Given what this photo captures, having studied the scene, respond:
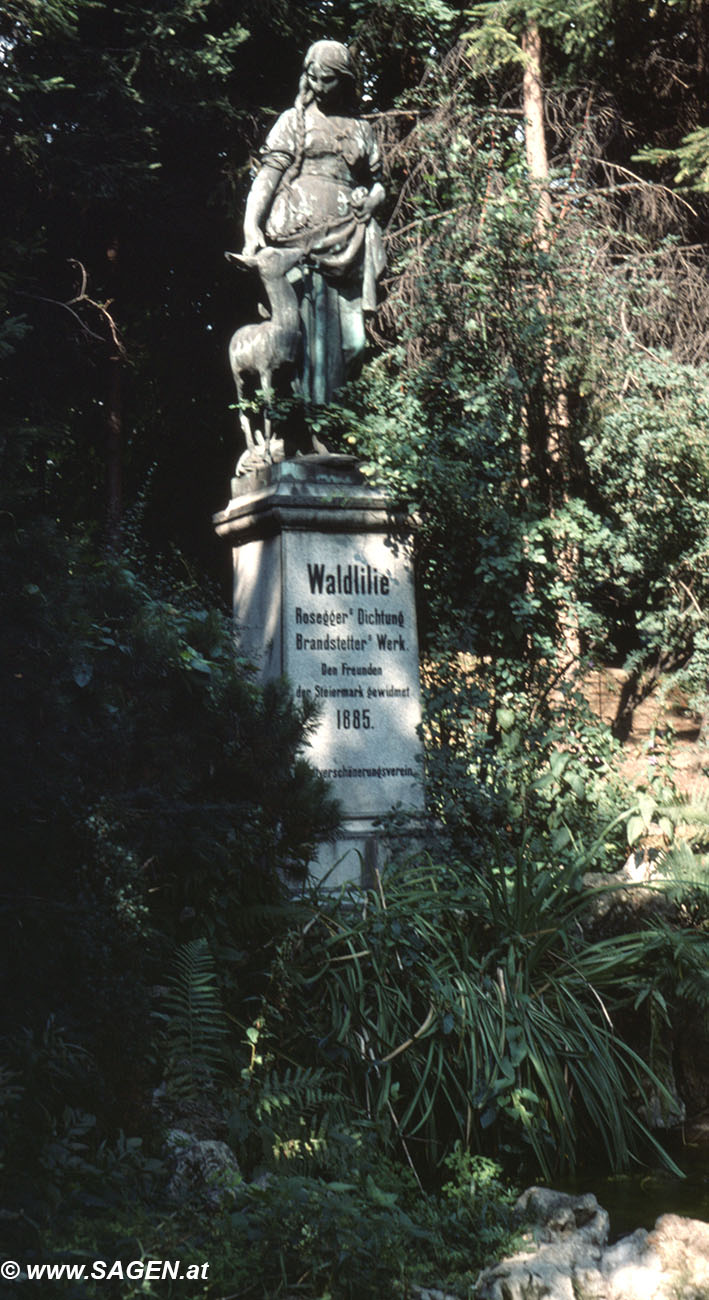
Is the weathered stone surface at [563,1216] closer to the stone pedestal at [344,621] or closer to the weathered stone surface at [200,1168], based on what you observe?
the weathered stone surface at [200,1168]

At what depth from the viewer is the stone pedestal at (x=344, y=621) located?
22.3 feet

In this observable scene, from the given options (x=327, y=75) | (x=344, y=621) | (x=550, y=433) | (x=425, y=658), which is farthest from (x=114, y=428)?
(x=344, y=621)

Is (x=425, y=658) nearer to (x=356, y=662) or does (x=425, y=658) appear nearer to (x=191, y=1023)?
(x=356, y=662)

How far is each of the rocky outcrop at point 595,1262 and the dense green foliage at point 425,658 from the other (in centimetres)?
10

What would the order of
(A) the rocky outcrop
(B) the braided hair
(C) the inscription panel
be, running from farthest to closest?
(B) the braided hair < (C) the inscription panel < (A) the rocky outcrop

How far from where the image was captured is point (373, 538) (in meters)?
7.11

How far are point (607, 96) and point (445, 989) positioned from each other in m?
9.98

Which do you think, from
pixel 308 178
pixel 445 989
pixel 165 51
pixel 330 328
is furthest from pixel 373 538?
pixel 165 51

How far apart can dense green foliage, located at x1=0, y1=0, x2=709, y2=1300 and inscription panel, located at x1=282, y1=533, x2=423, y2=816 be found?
0.39 metres

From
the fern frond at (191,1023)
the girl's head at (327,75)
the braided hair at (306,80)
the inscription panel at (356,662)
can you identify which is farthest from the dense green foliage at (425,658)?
the girl's head at (327,75)

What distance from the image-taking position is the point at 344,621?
22.8 ft

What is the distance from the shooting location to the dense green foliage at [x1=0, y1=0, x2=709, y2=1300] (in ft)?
9.12

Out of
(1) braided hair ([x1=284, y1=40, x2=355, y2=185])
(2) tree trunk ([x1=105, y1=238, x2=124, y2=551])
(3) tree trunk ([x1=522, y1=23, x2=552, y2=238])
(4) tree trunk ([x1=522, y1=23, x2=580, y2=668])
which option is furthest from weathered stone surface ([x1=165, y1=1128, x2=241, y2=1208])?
(2) tree trunk ([x1=105, y1=238, x2=124, y2=551])

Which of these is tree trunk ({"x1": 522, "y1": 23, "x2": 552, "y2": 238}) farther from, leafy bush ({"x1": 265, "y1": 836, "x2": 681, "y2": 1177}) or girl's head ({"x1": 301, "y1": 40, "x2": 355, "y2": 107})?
leafy bush ({"x1": 265, "y1": 836, "x2": 681, "y2": 1177})
